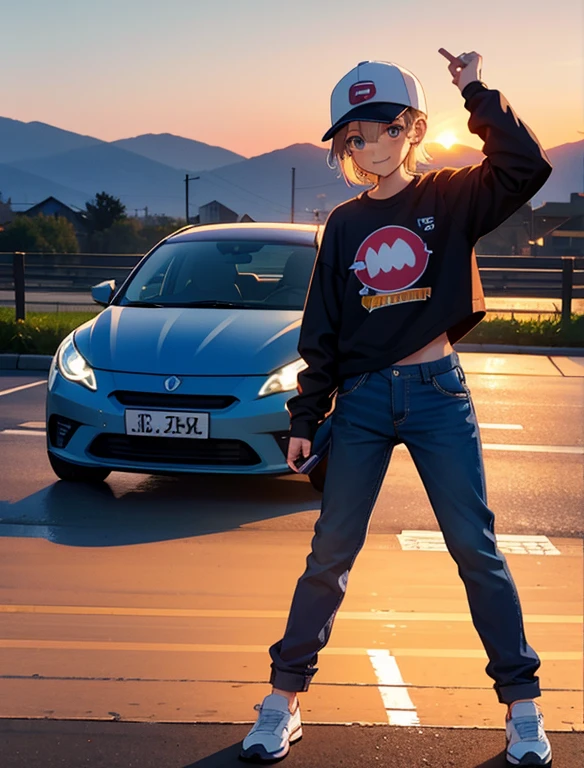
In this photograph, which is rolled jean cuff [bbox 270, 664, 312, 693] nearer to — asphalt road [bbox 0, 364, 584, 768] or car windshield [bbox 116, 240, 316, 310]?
asphalt road [bbox 0, 364, 584, 768]

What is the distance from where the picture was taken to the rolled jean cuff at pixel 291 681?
301 centimetres

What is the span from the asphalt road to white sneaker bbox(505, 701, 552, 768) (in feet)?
0.22

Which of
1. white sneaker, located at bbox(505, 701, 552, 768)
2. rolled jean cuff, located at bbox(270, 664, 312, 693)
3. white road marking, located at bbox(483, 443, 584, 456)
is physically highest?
rolled jean cuff, located at bbox(270, 664, 312, 693)

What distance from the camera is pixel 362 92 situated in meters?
2.91

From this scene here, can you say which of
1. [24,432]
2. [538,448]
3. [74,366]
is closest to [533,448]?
[538,448]

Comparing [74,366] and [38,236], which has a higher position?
[38,236]

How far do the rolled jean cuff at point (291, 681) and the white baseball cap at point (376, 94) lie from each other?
142 centimetres

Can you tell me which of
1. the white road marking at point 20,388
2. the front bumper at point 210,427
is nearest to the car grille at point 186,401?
the front bumper at point 210,427

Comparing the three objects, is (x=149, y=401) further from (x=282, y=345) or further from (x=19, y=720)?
(x=19, y=720)

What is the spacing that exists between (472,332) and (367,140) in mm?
12523

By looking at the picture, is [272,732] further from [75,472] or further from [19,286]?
[19,286]

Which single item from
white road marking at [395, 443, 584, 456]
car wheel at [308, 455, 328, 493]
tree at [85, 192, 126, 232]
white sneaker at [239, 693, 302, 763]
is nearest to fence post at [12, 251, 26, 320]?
white road marking at [395, 443, 584, 456]

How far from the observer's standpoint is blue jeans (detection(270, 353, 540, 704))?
2893 millimetres

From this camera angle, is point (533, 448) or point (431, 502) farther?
point (533, 448)
